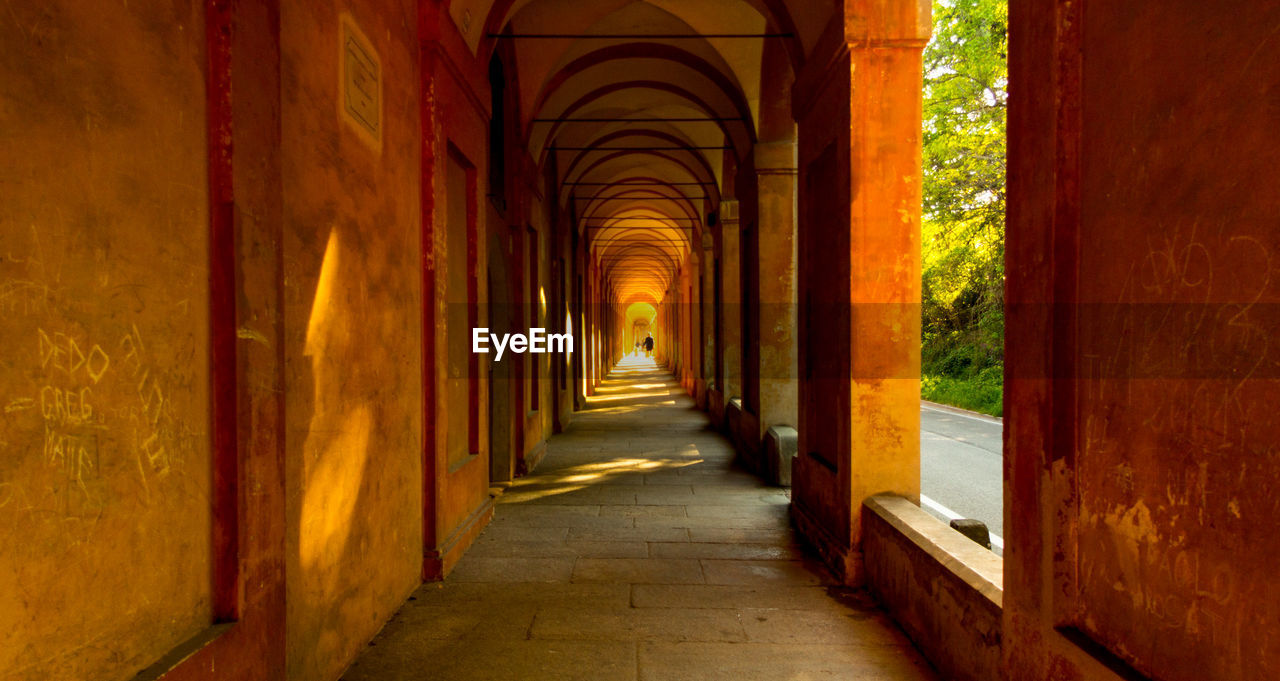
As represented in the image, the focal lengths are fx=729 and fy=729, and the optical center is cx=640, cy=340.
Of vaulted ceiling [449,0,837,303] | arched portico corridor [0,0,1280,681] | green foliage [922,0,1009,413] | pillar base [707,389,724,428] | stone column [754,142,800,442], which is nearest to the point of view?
arched portico corridor [0,0,1280,681]

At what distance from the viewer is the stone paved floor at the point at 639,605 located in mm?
3645

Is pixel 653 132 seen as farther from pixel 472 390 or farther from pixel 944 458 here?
pixel 472 390

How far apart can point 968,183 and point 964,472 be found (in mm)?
10053

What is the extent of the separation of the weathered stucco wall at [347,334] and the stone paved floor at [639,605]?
0.46 metres

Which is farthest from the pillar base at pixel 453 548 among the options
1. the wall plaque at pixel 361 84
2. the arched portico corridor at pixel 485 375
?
the wall plaque at pixel 361 84

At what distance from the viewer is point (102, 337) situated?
6.48 feet

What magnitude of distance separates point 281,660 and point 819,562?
3.75m

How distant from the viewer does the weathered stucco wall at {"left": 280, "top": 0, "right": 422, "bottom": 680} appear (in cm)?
311

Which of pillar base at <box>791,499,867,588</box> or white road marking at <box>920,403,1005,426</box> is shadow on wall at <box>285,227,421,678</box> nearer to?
pillar base at <box>791,499,867,588</box>

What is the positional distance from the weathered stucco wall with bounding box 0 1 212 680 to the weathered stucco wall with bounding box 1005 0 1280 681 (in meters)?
2.89

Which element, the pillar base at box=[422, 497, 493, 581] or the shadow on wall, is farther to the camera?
the pillar base at box=[422, 497, 493, 581]

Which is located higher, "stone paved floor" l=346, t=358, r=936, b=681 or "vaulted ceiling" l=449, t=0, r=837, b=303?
"vaulted ceiling" l=449, t=0, r=837, b=303

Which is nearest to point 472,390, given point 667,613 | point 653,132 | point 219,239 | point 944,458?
point 667,613

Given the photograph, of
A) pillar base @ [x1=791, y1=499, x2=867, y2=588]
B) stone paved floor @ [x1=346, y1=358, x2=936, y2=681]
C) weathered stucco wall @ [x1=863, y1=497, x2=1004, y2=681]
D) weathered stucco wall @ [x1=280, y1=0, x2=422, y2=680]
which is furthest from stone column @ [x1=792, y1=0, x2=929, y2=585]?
weathered stucco wall @ [x1=280, y1=0, x2=422, y2=680]
